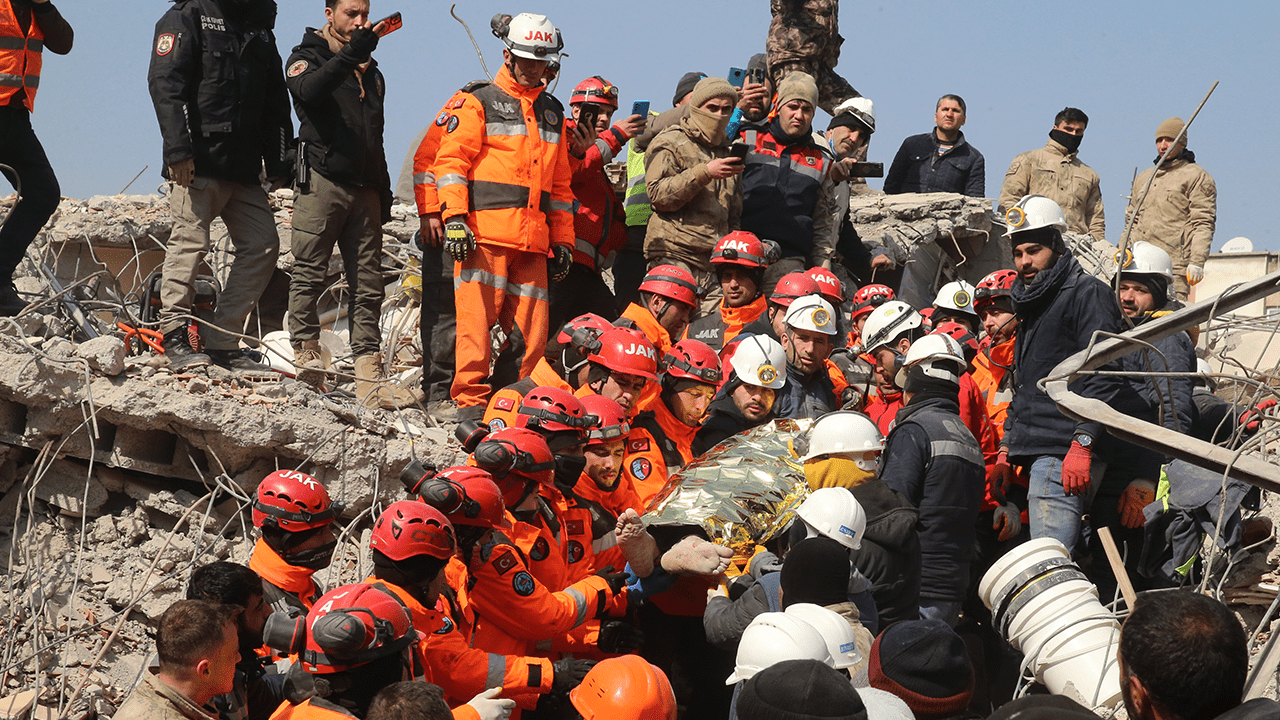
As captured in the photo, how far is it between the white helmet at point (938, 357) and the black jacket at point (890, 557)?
3.02ft

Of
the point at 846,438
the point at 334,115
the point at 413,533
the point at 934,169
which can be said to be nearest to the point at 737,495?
the point at 846,438

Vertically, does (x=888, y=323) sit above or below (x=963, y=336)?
above

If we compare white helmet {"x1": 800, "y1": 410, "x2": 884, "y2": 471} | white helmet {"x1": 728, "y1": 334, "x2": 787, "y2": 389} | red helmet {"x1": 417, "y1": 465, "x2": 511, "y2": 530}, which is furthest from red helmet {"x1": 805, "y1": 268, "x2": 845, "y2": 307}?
red helmet {"x1": 417, "y1": 465, "x2": 511, "y2": 530}

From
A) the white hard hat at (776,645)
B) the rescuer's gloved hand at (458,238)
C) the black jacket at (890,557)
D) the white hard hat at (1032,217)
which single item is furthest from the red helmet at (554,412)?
the white hard hat at (1032,217)

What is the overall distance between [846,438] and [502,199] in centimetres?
265

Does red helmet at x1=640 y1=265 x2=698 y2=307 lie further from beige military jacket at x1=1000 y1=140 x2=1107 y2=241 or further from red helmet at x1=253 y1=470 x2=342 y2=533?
beige military jacket at x1=1000 y1=140 x2=1107 y2=241

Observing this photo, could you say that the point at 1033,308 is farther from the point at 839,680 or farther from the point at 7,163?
the point at 7,163

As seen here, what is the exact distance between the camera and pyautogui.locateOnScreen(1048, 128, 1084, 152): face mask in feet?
33.8

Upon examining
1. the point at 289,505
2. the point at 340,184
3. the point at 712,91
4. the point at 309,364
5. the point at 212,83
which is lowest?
the point at 309,364

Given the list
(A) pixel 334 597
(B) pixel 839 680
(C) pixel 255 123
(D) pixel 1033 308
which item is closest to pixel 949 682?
(B) pixel 839 680

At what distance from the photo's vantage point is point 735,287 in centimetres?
700

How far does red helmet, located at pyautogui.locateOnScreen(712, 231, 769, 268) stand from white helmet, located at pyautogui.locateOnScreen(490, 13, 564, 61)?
1523 mm

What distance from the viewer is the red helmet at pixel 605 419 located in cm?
486

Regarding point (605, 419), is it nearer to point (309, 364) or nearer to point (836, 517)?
point (836, 517)
